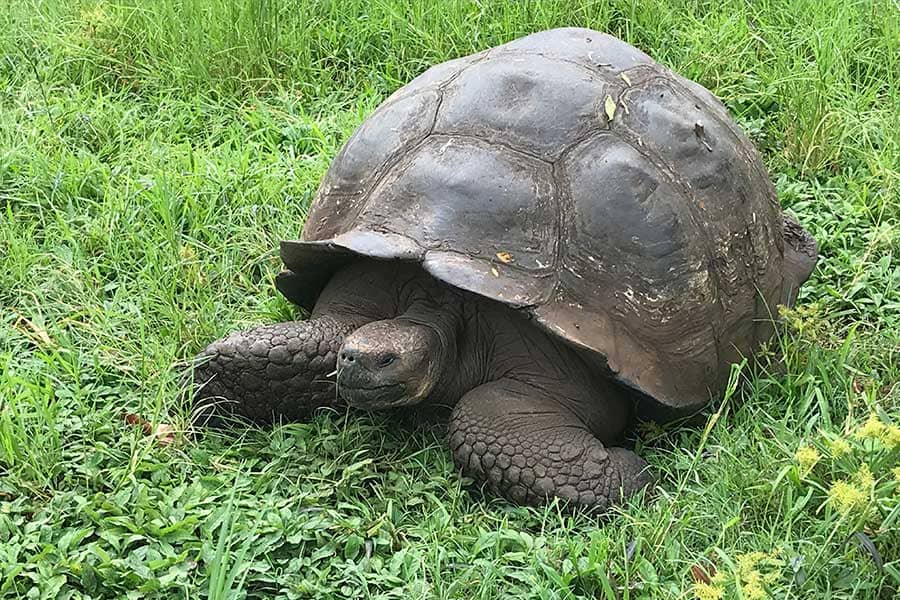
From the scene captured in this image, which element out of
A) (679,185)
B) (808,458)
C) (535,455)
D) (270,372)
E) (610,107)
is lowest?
(535,455)

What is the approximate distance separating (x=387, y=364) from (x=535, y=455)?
0.53 metres

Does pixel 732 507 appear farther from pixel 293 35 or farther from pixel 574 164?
pixel 293 35

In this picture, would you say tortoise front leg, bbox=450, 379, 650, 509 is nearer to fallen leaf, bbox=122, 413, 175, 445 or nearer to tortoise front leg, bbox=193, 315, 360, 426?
tortoise front leg, bbox=193, 315, 360, 426

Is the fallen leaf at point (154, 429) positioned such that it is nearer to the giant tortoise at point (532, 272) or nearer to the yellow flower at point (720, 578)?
the giant tortoise at point (532, 272)

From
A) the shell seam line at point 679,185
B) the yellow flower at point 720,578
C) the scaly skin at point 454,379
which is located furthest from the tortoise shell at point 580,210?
the yellow flower at point 720,578

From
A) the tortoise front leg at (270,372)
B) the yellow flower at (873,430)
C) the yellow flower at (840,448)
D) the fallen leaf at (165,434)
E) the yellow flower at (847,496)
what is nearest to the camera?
the yellow flower at (847,496)

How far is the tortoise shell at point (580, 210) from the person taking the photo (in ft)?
10.2

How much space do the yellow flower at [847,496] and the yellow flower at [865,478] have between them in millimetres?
21

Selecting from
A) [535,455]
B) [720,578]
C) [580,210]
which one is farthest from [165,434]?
[720,578]

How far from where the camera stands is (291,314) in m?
3.98

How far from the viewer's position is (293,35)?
5688mm

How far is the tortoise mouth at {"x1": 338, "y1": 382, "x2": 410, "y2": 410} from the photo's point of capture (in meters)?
3.06

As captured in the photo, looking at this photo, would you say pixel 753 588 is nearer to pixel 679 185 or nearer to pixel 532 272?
pixel 532 272

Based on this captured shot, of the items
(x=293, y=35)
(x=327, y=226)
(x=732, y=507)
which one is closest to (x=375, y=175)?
(x=327, y=226)
